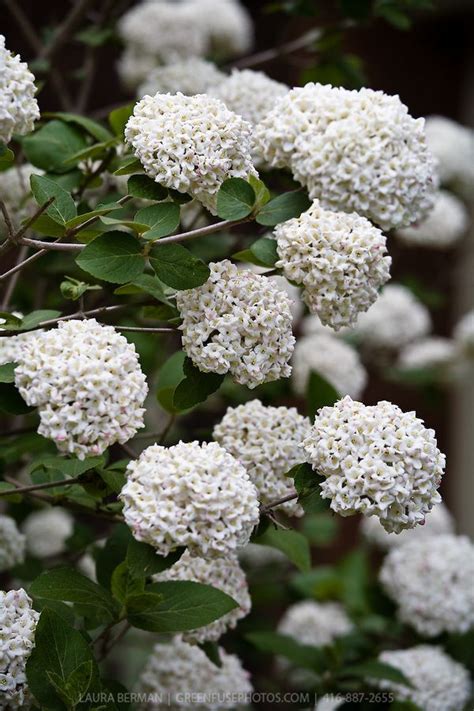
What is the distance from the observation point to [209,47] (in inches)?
91.5

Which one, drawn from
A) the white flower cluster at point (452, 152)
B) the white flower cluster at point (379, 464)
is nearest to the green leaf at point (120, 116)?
the white flower cluster at point (379, 464)

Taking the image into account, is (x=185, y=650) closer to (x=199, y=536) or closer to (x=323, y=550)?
(x=199, y=536)

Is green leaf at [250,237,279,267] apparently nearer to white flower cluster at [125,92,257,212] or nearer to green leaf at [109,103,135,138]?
white flower cluster at [125,92,257,212]

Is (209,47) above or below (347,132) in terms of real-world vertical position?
below

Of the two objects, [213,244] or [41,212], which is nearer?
[41,212]

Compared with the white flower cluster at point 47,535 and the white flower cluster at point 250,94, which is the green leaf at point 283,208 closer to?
the white flower cluster at point 250,94

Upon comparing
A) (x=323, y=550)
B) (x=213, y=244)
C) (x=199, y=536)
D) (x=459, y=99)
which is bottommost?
(x=323, y=550)

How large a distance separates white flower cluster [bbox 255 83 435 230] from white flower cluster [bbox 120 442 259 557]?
37cm

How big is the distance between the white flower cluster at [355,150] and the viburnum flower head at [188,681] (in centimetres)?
67

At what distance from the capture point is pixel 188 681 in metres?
1.32

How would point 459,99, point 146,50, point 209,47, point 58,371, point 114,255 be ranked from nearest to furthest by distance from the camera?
1. point 58,371
2. point 114,255
3. point 146,50
4. point 209,47
5. point 459,99

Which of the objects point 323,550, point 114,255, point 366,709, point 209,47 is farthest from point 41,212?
point 323,550

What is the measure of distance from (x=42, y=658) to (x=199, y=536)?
24 cm

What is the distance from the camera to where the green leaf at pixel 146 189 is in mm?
1011
